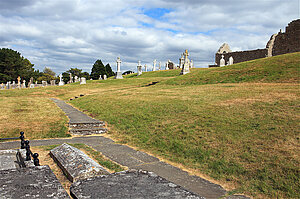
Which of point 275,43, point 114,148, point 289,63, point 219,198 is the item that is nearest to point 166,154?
point 114,148

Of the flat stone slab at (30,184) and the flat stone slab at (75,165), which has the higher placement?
the flat stone slab at (30,184)

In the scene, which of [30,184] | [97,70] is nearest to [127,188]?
[30,184]

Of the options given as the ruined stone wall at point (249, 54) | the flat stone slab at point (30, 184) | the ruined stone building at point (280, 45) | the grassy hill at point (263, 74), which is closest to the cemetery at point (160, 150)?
the flat stone slab at point (30, 184)

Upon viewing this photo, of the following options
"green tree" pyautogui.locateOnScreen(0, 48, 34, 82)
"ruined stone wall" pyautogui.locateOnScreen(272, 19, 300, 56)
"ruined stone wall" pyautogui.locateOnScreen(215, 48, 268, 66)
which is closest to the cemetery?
"ruined stone wall" pyautogui.locateOnScreen(272, 19, 300, 56)

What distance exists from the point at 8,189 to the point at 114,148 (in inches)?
244

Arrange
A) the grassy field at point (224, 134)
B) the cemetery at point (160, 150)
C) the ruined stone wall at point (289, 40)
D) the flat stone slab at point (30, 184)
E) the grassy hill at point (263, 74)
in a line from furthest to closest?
the ruined stone wall at point (289, 40) < the grassy hill at point (263, 74) < the grassy field at point (224, 134) < the cemetery at point (160, 150) < the flat stone slab at point (30, 184)

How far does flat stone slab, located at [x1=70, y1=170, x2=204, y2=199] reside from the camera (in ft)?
8.36

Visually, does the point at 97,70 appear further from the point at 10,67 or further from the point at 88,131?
the point at 88,131

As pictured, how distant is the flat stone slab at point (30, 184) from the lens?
95.2 inches

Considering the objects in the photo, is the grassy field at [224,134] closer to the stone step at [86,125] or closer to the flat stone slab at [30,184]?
the stone step at [86,125]

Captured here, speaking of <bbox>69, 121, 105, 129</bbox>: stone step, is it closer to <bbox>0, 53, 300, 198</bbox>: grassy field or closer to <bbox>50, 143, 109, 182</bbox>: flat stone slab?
<bbox>0, 53, 300, 198</bbox>: grassy field

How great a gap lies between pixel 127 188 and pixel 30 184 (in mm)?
1197

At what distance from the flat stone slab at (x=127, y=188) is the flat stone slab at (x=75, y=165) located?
195 cm

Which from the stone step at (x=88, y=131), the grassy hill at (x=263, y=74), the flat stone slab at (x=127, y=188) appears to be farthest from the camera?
the grassy hill at (x=263, y=74)
